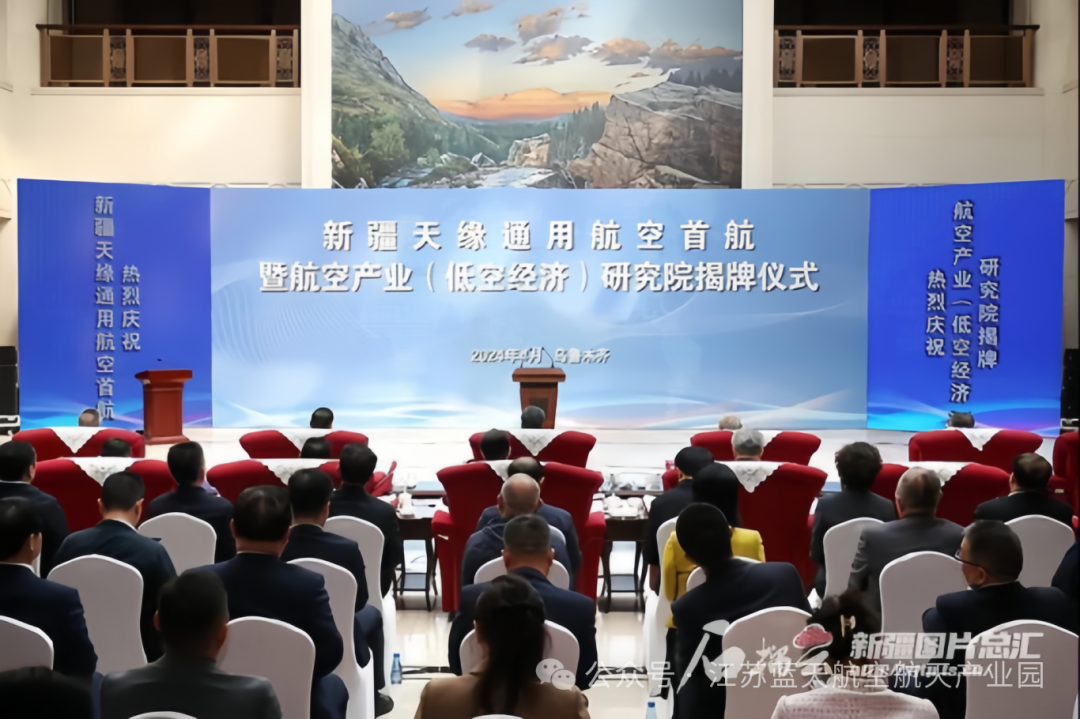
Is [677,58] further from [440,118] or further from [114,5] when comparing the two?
[114,5]

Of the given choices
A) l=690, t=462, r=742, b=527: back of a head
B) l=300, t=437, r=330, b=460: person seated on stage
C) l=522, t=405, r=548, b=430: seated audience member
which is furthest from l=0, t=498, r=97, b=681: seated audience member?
l=522, t=405, r=548, b=430: seated audience member

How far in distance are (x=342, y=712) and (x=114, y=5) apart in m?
13.2

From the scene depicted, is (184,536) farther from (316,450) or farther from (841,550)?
(841,550)

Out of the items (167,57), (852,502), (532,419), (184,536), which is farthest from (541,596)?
(167,57)

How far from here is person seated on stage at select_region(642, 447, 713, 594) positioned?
374 cm

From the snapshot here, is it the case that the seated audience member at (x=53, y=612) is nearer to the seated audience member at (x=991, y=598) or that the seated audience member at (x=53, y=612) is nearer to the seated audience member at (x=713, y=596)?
the seated audience member at (x=713, y=596)

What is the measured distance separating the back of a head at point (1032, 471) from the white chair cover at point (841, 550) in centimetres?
68

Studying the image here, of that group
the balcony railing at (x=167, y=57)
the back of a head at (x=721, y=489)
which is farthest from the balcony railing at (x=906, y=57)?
the back of a head at (x=721, y=489)

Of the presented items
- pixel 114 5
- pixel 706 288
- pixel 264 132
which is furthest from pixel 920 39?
pixel 114 5

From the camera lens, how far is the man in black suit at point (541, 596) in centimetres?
248

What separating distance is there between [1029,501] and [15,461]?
12.4ft

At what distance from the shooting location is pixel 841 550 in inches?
138

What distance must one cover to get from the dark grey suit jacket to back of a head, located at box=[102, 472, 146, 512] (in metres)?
2.23

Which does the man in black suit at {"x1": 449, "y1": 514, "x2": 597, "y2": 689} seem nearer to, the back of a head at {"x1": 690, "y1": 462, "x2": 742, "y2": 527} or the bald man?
the bald man
